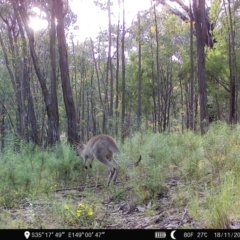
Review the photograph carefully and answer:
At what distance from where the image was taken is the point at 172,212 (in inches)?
212

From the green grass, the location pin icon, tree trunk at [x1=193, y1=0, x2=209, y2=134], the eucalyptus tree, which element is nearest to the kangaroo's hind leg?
the green grass

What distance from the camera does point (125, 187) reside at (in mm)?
7262

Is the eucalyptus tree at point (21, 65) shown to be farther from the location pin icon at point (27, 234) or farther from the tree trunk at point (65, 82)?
the location pin icon at point (27, 234)

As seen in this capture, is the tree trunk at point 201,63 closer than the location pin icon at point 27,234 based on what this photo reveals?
No

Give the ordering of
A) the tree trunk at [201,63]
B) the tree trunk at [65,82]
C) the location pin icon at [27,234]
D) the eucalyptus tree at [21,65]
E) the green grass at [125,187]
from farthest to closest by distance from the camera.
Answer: the eucalyptus tree at [21,65] < the tree trunk at [201,63] < the tree trunk at [65,82] < the green grass at [125,187] < the location pin icon at [27,234]

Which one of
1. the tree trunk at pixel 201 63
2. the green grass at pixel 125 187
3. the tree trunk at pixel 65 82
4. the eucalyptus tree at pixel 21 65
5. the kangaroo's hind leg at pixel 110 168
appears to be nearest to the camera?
the green grass at pixel 125 187

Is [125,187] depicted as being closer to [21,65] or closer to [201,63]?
[201,63]

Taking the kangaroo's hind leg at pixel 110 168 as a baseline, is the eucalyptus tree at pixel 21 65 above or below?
above

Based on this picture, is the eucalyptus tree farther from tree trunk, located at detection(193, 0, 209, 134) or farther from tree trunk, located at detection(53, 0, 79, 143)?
tree trunk, located at detection(193, 0, 209, 134)

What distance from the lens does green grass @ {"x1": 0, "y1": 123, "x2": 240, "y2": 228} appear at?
5.06m

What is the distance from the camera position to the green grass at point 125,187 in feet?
16.6

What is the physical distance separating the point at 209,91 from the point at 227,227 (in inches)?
862

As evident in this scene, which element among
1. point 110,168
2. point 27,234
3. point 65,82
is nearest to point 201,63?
point 65,82

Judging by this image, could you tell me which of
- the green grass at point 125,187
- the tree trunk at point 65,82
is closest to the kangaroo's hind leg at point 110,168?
the green grass at point 125,187
